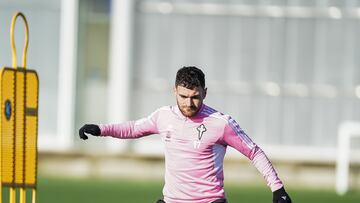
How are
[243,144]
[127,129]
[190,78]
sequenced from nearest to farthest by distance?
[190,78], [243,144], [127,129]

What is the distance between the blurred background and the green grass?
1.81 metres

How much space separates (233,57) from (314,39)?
141 centimetres

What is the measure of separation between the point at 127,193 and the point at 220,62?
461 centimetres

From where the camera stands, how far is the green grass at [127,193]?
16.5m

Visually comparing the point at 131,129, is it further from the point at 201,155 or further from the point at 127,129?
the point at 201,155

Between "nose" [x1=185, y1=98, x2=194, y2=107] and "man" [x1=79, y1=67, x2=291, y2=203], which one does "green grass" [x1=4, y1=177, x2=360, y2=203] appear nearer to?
"man" [x1=79, y1=67, x2=291, y2=203]

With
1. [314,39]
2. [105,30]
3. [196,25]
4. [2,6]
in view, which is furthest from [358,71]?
[2,6]

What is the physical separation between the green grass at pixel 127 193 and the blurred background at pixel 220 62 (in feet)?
5.95

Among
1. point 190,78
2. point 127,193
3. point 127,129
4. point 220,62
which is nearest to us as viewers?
point 190,78

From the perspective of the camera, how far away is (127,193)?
693 inches

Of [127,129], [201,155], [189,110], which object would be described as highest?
[189,110]

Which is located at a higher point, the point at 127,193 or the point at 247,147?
the point at 247,147

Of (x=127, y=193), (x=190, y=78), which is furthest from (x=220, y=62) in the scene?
(x=190, y=78)

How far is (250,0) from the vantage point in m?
21.2
